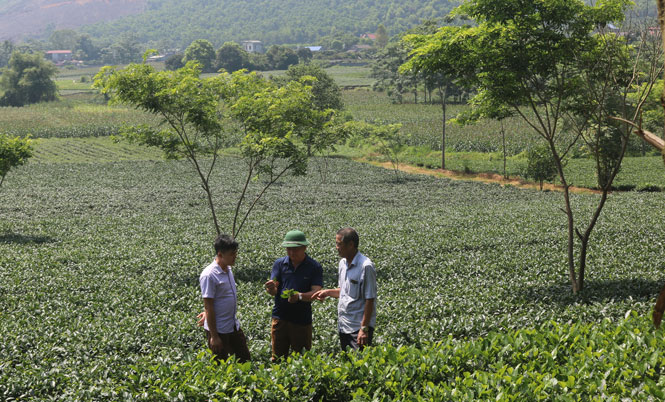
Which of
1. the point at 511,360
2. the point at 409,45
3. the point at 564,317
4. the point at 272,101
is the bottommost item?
the point at 564,317

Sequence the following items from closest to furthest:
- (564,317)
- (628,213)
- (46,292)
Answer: (564,317) < (46,292) < (628,213)

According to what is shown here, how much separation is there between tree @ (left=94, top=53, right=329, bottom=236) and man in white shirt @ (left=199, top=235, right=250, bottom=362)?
9903mm

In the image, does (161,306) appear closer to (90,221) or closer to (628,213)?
(90,221)

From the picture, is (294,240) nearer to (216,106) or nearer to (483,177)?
(216,106)

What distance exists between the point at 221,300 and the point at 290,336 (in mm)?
1175

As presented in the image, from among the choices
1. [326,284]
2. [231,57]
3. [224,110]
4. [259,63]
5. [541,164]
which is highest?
[231,57]

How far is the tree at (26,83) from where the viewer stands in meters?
111

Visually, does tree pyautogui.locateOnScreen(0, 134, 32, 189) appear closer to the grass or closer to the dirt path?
the dirt path

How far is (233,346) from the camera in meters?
7.35

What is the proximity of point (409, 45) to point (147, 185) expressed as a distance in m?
32.9

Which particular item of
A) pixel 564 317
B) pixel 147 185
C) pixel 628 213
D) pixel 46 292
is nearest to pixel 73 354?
pixel 46 292

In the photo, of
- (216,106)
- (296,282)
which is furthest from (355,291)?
(216,106)

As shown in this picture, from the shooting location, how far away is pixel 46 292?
1446 centimetres

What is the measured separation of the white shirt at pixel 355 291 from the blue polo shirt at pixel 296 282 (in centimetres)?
38
